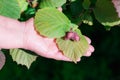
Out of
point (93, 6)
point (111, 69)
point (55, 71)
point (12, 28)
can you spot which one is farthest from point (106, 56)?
point (12, 28)

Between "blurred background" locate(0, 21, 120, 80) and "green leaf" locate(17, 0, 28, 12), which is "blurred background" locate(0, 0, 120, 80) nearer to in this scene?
"blurred background" locate(0, 21, 120, 80)

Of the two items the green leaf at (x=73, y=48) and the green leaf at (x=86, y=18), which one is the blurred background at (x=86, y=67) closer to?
the green leaf at (x=86, y=18)

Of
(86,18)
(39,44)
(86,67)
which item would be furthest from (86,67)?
(39,44)

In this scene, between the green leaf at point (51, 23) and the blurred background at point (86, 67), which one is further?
the blurred background at point (86, 67)

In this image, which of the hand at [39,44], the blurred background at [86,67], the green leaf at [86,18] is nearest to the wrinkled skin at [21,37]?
the hand at [39,44]

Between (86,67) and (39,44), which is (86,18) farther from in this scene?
(86,67)

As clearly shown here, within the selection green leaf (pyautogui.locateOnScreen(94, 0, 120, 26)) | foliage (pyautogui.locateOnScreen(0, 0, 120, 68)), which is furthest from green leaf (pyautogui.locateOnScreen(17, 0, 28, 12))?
green leaf (pyautogui.locateOnScreen(94, 0, 120, 26))
